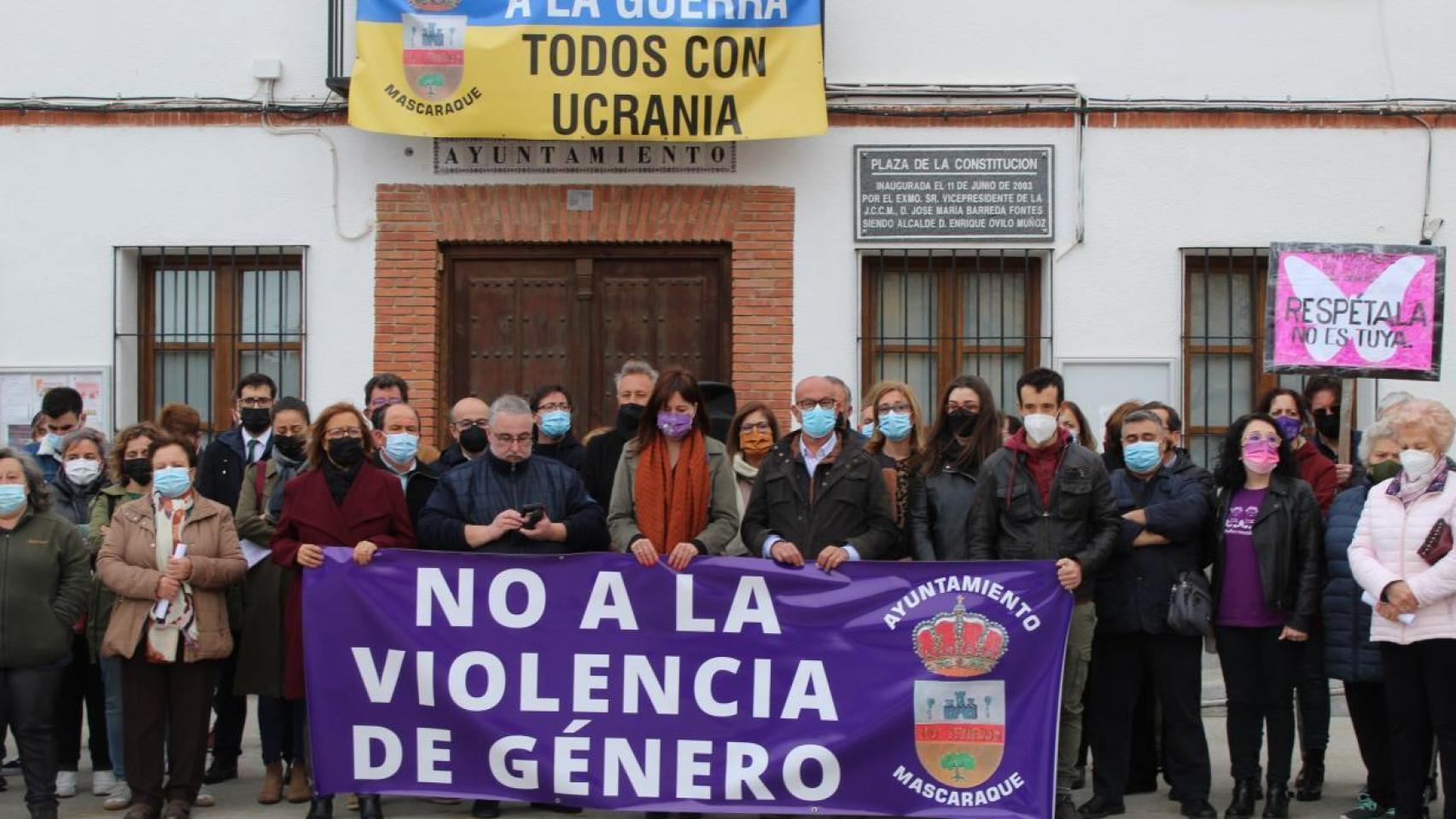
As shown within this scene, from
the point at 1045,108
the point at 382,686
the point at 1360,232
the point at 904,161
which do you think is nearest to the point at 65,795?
the point at 382,686

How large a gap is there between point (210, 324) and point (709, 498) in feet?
18.1

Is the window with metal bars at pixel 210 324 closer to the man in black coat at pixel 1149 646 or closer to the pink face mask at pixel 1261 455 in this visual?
the man in black coat at pixel 1149 646

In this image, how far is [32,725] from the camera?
7.15 m

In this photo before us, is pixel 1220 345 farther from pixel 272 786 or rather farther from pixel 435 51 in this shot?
pixel 272 786

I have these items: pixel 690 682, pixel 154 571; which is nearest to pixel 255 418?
pixel 154 571

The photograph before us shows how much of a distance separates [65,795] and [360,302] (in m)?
4.18

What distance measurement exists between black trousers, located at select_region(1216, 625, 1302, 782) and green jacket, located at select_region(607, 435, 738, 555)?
2204 mm

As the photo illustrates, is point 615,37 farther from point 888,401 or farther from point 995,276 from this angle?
point 888,401

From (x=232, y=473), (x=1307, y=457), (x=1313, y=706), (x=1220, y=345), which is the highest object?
(x=1220, y=345)

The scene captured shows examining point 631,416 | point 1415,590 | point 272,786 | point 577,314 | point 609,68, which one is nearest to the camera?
point 1415,590

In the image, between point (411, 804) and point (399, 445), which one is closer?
point (411, 804)

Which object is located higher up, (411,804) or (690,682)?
(690,682)

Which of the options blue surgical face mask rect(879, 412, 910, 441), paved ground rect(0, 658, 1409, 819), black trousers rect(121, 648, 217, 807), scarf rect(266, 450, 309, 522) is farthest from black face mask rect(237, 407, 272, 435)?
blue surgical face mask rect(879, 412, 910, 441)

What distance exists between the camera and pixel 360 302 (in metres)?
11.3
